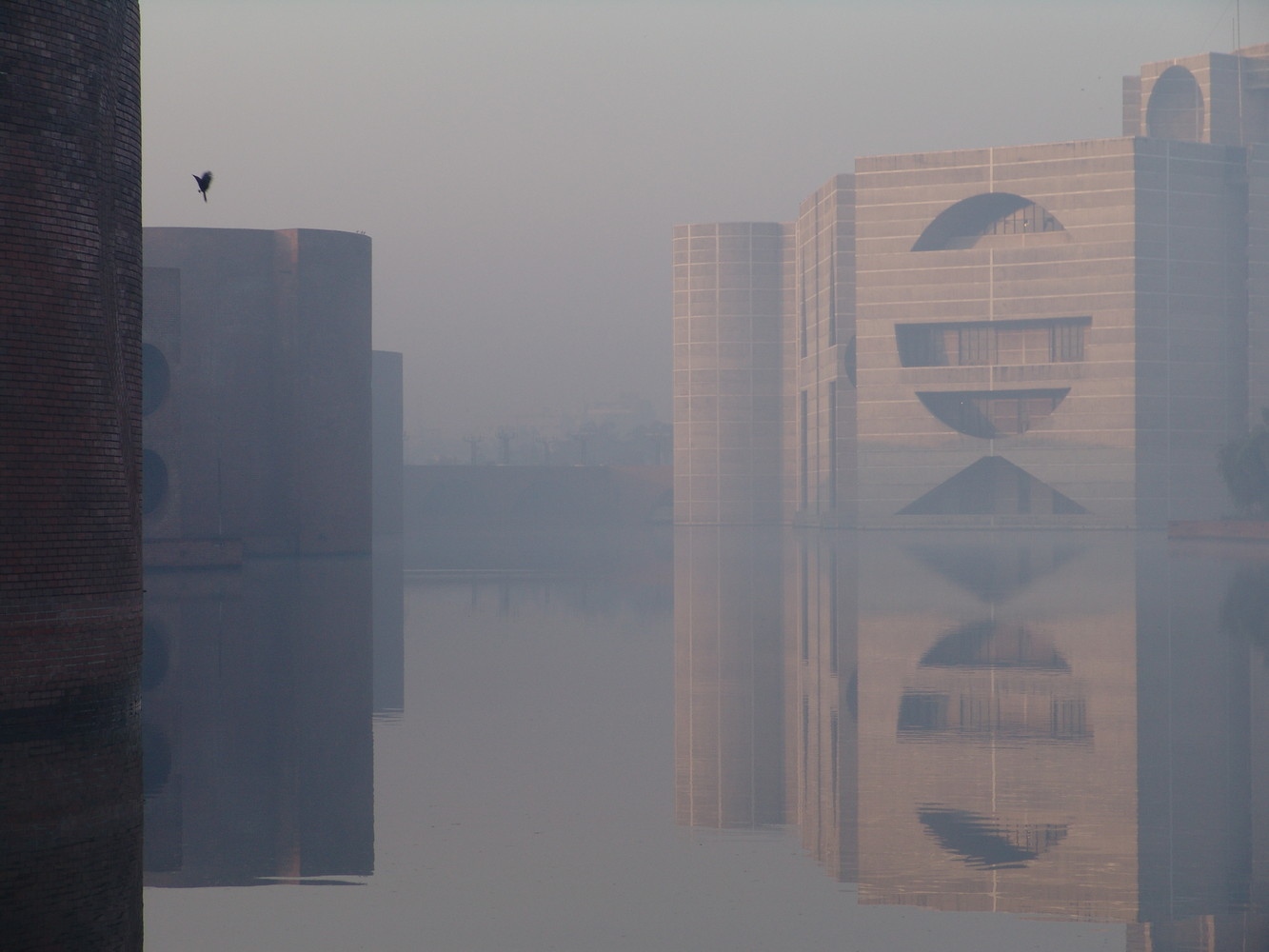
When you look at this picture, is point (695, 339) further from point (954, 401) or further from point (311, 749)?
point (311, 749)

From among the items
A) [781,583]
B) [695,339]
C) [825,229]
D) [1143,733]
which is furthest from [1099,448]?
[1143,733]

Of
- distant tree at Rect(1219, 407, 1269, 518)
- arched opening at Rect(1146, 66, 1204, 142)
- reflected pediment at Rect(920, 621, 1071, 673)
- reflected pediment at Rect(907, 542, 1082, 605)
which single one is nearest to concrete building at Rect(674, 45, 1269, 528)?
arched opening at Rect(1146, 66, 1204, 142)

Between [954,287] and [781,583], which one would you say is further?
[954,287]

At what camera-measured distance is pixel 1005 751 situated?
1225cm

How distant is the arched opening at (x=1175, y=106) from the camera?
10362 centimetres

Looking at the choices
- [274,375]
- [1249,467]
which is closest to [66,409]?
[274,375]

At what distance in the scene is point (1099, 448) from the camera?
94.1m

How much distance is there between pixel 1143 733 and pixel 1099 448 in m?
84.4

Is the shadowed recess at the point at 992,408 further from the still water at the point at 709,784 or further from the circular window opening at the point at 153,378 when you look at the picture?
the still water at the point at 709,784

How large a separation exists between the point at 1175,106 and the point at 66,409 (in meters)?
103

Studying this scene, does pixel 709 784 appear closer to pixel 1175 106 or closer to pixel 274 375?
pixel 274 375

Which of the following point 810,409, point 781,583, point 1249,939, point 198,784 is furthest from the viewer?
point 810,409

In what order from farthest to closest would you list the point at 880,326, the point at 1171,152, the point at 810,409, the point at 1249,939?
the point at 810,409 → the point at 880,326 → the point at 1171,152 → the point at 1249,939

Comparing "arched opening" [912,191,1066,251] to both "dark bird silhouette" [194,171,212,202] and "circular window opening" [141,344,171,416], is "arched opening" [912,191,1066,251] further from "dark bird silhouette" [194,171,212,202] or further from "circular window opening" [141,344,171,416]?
"dark bird silhouette" [194,171,212,202]
